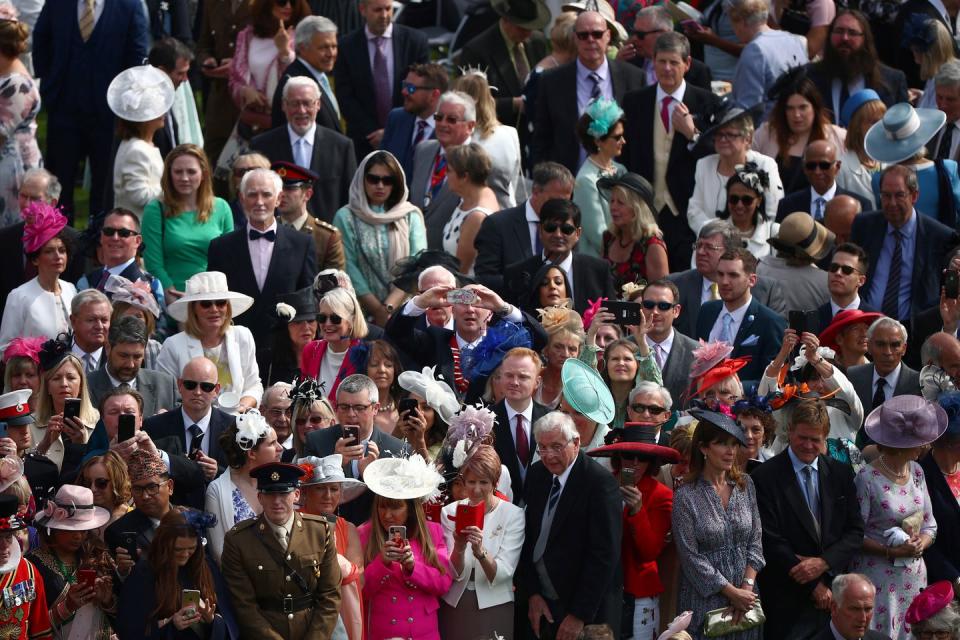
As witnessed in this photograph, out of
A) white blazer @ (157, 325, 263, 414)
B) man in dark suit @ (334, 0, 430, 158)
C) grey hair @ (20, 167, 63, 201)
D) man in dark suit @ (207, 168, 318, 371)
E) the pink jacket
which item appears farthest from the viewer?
man in dark suit @ (334, 0, 430, 158)

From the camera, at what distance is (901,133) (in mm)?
14789

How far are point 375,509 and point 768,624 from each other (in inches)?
91.9

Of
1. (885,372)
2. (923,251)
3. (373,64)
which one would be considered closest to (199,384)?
(885,372)

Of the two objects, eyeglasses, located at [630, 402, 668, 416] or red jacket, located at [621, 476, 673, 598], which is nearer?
red jacket, located at [621, 476, 673, 598]

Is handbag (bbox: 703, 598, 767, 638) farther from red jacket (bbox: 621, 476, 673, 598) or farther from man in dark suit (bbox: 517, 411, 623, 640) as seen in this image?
man in dark suit (bbox: 517, 411, 623, 640)

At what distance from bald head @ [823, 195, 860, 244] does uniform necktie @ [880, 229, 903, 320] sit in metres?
0.38

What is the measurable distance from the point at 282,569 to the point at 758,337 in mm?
3796

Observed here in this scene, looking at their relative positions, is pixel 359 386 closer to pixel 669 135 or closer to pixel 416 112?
pixel 416 112

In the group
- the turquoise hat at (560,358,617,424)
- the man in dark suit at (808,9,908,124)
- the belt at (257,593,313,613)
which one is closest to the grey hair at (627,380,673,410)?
the turquoise hat at (560,358,617,424)

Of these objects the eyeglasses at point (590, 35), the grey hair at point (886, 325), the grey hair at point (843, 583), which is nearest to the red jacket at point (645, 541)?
the grey hair at point (843, 583)

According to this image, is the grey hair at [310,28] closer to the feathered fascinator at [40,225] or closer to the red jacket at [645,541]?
the feathered fascinator at [40,225]

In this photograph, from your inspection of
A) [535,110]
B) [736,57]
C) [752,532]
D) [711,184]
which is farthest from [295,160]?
[752,532]

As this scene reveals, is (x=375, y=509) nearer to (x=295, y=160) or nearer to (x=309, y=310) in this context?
(x=309, y=310)

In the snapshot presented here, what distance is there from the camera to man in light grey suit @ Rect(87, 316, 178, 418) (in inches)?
478
